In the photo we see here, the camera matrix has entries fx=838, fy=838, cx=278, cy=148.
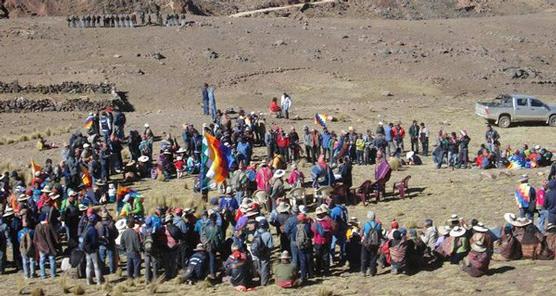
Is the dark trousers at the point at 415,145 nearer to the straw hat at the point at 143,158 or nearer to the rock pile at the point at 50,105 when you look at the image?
the straw hat at the point at 143,158

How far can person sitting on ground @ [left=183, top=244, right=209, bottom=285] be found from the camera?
17.9m

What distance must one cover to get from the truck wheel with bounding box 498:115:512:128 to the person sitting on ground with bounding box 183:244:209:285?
2454cm

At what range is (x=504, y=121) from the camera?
39250mm

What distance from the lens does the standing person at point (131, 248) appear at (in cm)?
1795

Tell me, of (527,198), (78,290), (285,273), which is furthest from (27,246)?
(527,198)

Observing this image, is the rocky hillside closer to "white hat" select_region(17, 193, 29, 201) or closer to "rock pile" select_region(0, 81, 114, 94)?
"rock pile" select_region(0, 81, 114, 94)

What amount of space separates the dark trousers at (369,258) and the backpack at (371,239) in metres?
0.13

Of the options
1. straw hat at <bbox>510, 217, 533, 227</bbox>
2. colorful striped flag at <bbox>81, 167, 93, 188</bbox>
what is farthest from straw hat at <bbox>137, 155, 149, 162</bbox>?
straw hat at <bbox>510, 217, 533, 227</bbox>

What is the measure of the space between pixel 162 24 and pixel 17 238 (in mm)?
49500

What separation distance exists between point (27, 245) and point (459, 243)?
31.3 feet

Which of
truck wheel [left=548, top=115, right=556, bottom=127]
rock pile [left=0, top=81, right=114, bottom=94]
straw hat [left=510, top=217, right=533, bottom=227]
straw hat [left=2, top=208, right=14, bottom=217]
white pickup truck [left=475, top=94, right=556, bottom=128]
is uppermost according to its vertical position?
rock pile [left=0, top=81, right=114, bottom=94]

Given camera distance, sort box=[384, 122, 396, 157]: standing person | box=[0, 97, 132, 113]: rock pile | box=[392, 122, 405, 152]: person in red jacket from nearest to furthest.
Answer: box=[392, 122, 405, 152]: person in red jacket
box=[384, 122, 396, 157]: standing person
box=[0, 97, 132, 113]: rock pile

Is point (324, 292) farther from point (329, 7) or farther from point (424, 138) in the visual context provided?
point (329, 7)

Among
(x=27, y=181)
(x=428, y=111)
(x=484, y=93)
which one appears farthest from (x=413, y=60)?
(x=27, y=181)
